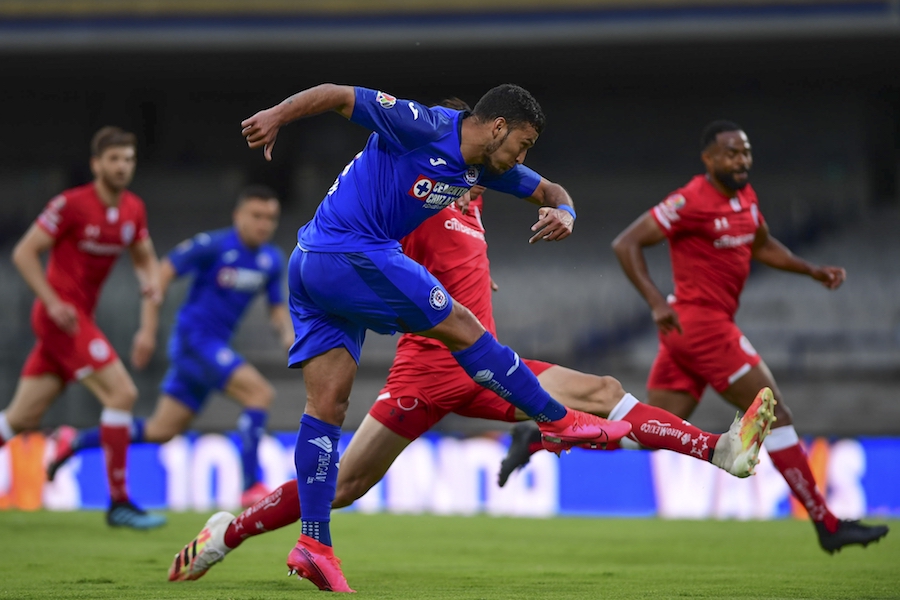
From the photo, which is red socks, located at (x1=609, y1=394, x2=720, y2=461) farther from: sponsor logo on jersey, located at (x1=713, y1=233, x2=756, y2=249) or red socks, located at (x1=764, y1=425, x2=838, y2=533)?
sponsor logo on jersey, located at (x1=713, y1=233, x2=756, y2=249)

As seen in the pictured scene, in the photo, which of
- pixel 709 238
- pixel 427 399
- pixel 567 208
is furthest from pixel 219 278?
pixel 567 208

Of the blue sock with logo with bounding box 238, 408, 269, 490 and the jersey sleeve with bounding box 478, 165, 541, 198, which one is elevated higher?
the jersey sleeve with bounding box 478, 165, 541, 198

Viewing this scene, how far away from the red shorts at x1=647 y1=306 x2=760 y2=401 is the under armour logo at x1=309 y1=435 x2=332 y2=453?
2758mm

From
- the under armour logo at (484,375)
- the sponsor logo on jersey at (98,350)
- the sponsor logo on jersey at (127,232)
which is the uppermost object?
the sponsor logo on jersey at (127,232)

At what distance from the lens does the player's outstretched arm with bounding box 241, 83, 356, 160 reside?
13.8 ft

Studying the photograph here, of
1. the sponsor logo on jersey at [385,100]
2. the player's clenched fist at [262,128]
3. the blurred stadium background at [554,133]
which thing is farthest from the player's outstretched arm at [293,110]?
the blurred stadium background at [554,133]

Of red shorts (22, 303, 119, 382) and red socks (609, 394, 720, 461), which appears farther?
red shorts (22, 303, 119, 382)

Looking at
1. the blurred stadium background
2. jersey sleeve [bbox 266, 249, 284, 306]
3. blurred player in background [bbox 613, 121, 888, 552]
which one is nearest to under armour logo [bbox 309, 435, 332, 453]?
blurred player in background [bbox 613, 121, 888, 552]

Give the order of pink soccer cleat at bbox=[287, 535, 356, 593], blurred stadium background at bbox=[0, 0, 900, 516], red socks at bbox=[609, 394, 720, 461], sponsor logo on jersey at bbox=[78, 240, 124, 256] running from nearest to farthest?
pink soccer cleat at bbox=[287, 535, 356, 593], red socks at bbox=[609, 394, 720, 461], sponsor logo on jersey at bbox=[78, 240, 124, 256], blurred stadium background at bbox=[0, 0, 900, 516]

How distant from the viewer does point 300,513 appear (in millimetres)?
4988

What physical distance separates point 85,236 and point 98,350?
0.84 m

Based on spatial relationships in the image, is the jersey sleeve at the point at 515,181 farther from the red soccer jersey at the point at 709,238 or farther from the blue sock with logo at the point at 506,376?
the red soccer jersey at the point at 709,238

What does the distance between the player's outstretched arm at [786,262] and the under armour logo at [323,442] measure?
142 inches

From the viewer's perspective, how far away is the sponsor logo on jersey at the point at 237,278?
1014cm
